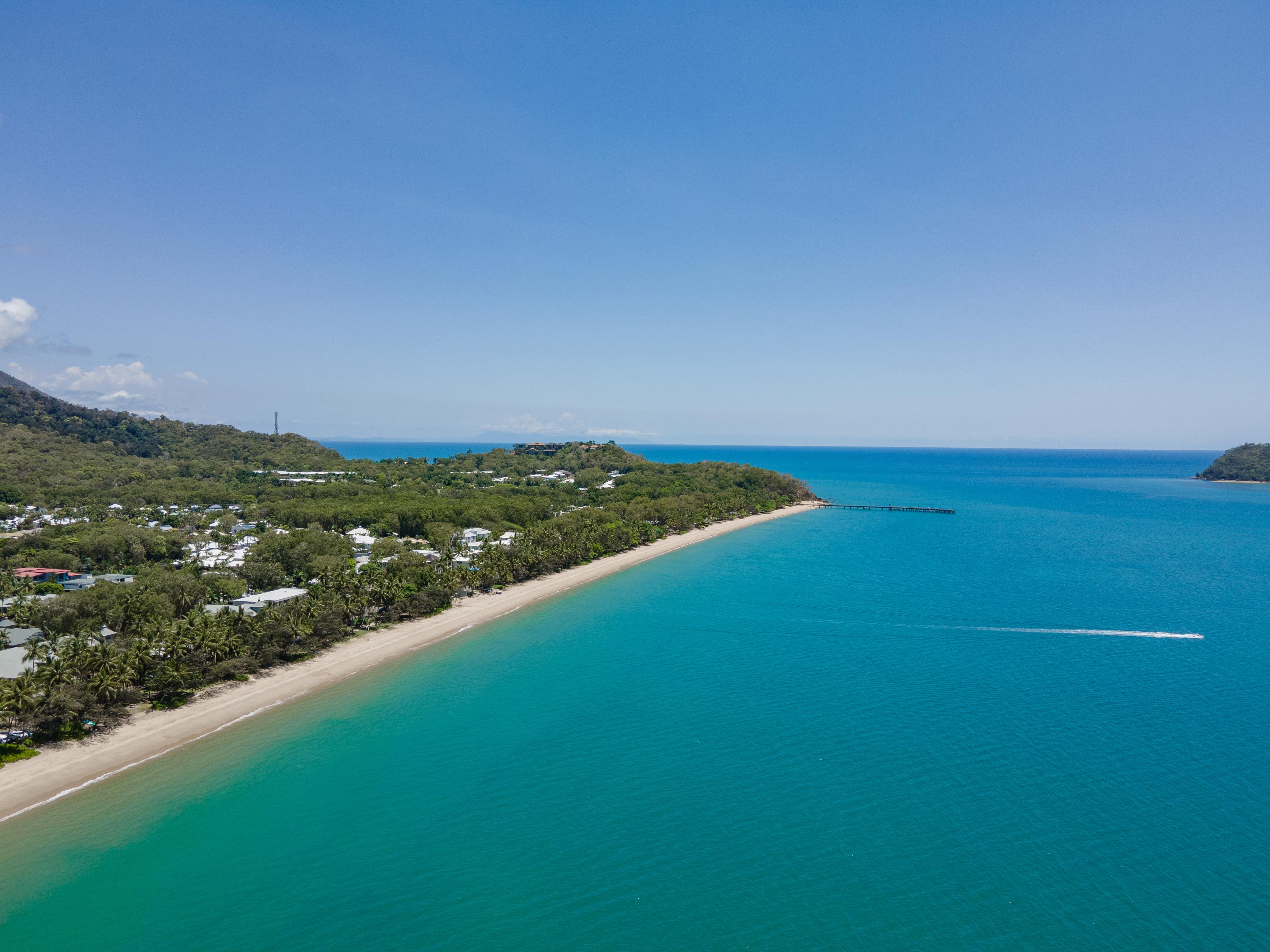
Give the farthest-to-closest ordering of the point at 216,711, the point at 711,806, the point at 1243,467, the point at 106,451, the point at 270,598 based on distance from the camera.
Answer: the point at 1243,467 → the point at 106,451 → the point at 270,598 → the point at 216,711 → the point at 711,806

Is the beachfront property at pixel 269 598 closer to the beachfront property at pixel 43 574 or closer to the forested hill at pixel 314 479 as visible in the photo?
the beachfront property at pixel 43 574

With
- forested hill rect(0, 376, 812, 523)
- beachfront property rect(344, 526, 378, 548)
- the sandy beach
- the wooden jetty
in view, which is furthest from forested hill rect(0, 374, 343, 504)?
the wooden jetty

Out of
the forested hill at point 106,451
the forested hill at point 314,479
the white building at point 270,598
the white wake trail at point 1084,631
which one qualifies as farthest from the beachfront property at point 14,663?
the forested hill at point 106,451

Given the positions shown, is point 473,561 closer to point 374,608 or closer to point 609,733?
point 374,608

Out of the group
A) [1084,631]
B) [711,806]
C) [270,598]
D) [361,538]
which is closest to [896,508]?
[1084,631]

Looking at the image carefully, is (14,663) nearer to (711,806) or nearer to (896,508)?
(711,806)

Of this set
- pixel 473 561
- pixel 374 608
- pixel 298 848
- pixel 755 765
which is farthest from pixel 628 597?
pixel 298 848

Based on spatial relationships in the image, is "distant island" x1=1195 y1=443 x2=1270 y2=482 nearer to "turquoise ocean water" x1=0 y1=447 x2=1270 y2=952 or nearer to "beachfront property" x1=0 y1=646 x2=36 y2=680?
"turquoise ocean water" x1=0 y1=447 x2=1270 y2=952
